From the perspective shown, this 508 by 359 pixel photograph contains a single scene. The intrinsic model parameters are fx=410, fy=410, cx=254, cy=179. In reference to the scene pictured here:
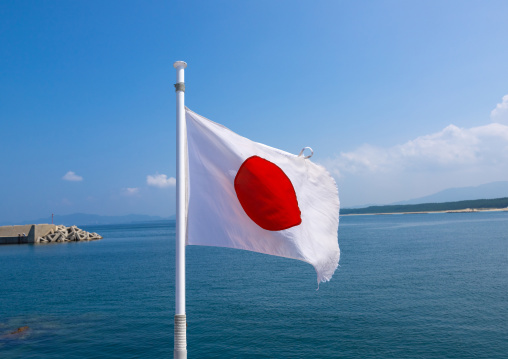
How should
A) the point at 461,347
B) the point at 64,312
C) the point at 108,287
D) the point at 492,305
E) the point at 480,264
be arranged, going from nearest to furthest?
the point at 461,347, the point at 492,305, the point at 64,312, the point at 108,287, the point at 480,264

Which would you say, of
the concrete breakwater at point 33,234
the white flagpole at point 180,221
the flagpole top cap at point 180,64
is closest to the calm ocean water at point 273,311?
the white flagpole at point 180,221

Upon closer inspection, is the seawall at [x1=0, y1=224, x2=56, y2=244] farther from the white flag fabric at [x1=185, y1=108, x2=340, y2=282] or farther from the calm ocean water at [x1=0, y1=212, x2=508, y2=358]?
the white flag fabric at [x1=185, y1=108, x2=340, y2=282]

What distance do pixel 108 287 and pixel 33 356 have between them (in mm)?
18919

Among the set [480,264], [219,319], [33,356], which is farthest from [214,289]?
[480,264]

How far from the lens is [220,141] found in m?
6.85

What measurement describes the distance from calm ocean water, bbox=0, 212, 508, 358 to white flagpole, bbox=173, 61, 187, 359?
13.9 metres

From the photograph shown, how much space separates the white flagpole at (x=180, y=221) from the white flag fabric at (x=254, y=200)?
1.73 feet

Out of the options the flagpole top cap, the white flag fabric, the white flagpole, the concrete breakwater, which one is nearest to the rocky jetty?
the concrete breakwater

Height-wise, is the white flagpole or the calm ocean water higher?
the white flagpole

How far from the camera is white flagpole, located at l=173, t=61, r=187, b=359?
19.7 ft

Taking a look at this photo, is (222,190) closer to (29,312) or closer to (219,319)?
(219,319)

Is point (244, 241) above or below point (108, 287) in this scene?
above

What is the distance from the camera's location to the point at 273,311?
25.9m

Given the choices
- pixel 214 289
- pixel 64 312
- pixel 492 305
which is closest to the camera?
pixel 492 305
